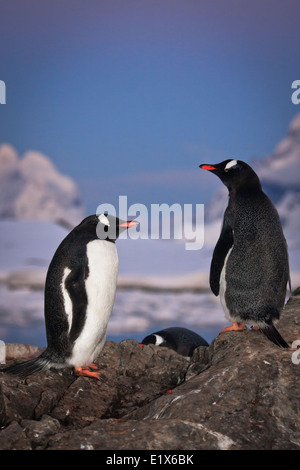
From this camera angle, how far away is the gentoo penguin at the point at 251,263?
347 centimetres

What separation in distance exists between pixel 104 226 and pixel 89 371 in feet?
3.46

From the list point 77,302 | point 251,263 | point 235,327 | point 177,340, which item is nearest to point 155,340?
point 177,340

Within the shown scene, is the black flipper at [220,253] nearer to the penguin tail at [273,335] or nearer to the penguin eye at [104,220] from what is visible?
the penguin tail at [273,335]

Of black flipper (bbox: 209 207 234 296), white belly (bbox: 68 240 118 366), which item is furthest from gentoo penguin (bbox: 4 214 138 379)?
black flipper (bbox: 209 207 234 296)

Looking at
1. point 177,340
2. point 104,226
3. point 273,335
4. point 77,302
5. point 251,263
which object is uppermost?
point 104,226

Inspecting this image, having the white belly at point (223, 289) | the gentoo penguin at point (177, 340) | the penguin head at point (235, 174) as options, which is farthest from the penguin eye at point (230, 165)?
the gentoo penguin at point (177, 340)

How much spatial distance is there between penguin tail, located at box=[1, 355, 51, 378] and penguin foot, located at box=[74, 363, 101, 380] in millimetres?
214

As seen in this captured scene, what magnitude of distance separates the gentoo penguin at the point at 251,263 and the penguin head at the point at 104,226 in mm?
733

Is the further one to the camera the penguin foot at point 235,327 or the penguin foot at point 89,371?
the penguin foot at point 235,327

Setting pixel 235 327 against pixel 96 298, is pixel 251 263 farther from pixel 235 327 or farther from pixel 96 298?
pixel 96 298

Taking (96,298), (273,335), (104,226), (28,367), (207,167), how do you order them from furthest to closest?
(207,167), (104,226), (96,298), (28,367), (273,335)

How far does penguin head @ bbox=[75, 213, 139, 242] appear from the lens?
12.1ft

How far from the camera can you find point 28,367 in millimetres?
3457

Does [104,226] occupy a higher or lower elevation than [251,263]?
higher
